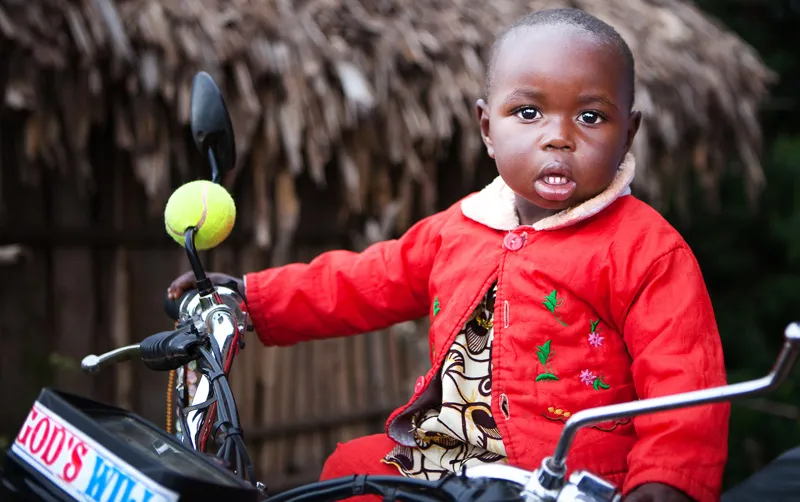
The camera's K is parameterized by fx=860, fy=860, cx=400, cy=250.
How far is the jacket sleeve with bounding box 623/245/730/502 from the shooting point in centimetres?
125

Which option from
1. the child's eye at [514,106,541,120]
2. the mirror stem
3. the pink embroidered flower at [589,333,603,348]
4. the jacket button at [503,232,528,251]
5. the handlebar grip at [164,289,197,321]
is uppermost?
the mirror stem

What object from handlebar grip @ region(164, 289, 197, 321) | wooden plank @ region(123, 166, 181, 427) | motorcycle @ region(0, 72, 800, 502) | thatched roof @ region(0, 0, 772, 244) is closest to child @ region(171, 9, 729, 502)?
motorcycle @ region(0, 72, 800, 502)

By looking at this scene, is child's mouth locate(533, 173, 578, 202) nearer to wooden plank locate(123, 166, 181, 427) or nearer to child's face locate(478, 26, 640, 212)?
child's face locate(478, 26, 640, 212)

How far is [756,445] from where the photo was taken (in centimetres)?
634

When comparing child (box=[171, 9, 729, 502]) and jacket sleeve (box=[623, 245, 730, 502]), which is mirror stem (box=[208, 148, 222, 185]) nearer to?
child (box=[171, 9, 729, 502])

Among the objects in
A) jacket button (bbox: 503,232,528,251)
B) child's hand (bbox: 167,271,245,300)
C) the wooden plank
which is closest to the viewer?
jacket button (bbox: 503,232,528,251)

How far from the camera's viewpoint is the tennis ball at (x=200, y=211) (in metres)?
1.52

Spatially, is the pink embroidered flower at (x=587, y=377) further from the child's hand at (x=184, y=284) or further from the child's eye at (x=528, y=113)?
the child's hand at (x=184, y=284)

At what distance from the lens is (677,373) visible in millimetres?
1333

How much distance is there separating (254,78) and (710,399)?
115 inches

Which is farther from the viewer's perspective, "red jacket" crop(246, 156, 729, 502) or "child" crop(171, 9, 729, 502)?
"child" crop(171, 9, 729, 502)

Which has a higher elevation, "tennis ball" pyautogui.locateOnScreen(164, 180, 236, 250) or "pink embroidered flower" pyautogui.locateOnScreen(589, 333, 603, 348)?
"tennis ball" pyautogui.locateOnScreen(164, 180, 236, 250)

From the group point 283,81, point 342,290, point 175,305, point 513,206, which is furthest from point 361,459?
point 283,81

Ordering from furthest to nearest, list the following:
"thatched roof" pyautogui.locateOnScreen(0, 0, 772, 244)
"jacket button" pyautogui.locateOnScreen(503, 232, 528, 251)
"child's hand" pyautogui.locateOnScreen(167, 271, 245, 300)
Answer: "thatched roof" pyautogui.locateOnScreen(0, 0, 772, 244), "child's hand" pyautogui.locateOnScreen(167, 271, 245, 300), "jacket button" pyautogui.locateOnScreen(503, 232, 528, 251)
